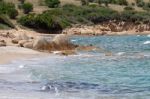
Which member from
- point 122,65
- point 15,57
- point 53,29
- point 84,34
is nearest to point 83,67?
point 122,65

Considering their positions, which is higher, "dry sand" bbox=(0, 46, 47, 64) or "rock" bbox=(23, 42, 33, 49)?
"dry sand" bbox=(0, 46, 47, 64)

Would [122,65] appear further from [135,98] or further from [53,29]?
[53,29]

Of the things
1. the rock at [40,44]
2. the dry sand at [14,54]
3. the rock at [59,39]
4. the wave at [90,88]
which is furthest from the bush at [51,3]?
the wave at [90,88]

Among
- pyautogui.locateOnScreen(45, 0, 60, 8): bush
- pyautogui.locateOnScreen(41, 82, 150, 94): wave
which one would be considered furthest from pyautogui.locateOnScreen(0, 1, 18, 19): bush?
pyautogui.locateOnScreen(41, 82, 150, 94): wave

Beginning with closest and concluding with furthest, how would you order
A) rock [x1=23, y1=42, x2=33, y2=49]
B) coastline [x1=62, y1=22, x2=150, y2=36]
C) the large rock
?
1. rock [x1=23, y1=42, x2=33, y2=49]
2. the large rock
3. coastline [x1=62, y1=22, x2=150, y2=36]

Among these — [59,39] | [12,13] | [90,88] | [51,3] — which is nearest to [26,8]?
[12,13]

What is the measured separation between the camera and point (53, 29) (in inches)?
4011

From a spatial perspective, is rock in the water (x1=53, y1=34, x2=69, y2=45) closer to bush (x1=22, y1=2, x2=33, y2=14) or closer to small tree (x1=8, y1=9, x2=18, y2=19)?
small tree (x1=8, y1=9, x2=18, y2=19)

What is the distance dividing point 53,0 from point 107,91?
11100cm

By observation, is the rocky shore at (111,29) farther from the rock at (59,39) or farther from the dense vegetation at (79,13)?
the rock at (59,39)

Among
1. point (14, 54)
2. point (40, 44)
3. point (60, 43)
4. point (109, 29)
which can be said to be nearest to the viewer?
point (14, 54)

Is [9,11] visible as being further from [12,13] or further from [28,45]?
[28,45]

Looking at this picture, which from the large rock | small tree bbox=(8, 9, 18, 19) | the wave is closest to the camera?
the wave

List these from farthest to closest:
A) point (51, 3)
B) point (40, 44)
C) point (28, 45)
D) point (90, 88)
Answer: point (51, 3)
point (28, 45)
point (40, 44)
point (90, 88)
